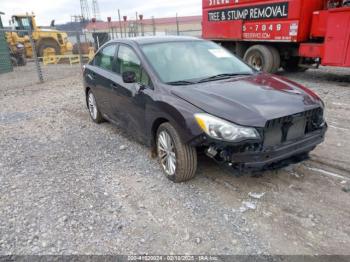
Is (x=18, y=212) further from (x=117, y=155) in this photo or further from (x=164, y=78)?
(x=164, y=78)

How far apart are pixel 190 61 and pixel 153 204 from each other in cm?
190

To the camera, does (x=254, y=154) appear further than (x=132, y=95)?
No

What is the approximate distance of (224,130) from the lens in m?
2.78

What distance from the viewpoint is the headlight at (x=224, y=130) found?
2738 mm

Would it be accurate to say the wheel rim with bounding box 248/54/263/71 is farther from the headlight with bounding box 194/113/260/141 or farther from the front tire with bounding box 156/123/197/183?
the headlight with bounding box 194/113/260/141

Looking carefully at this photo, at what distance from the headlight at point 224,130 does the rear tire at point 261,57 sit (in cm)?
737

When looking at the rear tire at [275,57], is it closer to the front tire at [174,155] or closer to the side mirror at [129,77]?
the side mirror at [129,77]

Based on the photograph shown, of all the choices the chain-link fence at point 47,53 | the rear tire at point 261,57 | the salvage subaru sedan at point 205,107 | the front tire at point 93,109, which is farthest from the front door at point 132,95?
the chain-link fence at point 47,53

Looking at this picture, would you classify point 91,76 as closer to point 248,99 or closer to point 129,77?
point 129,77

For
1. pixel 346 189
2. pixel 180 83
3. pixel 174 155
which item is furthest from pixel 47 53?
pixel 346 189

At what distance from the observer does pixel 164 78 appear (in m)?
3.56

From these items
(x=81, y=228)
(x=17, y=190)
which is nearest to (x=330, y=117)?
(x=81, y=228)

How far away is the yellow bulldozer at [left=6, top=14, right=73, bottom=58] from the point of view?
1877 centimetres

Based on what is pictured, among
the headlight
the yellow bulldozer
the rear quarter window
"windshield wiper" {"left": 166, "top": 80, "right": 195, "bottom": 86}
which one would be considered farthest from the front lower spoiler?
the yellow bulldozer
